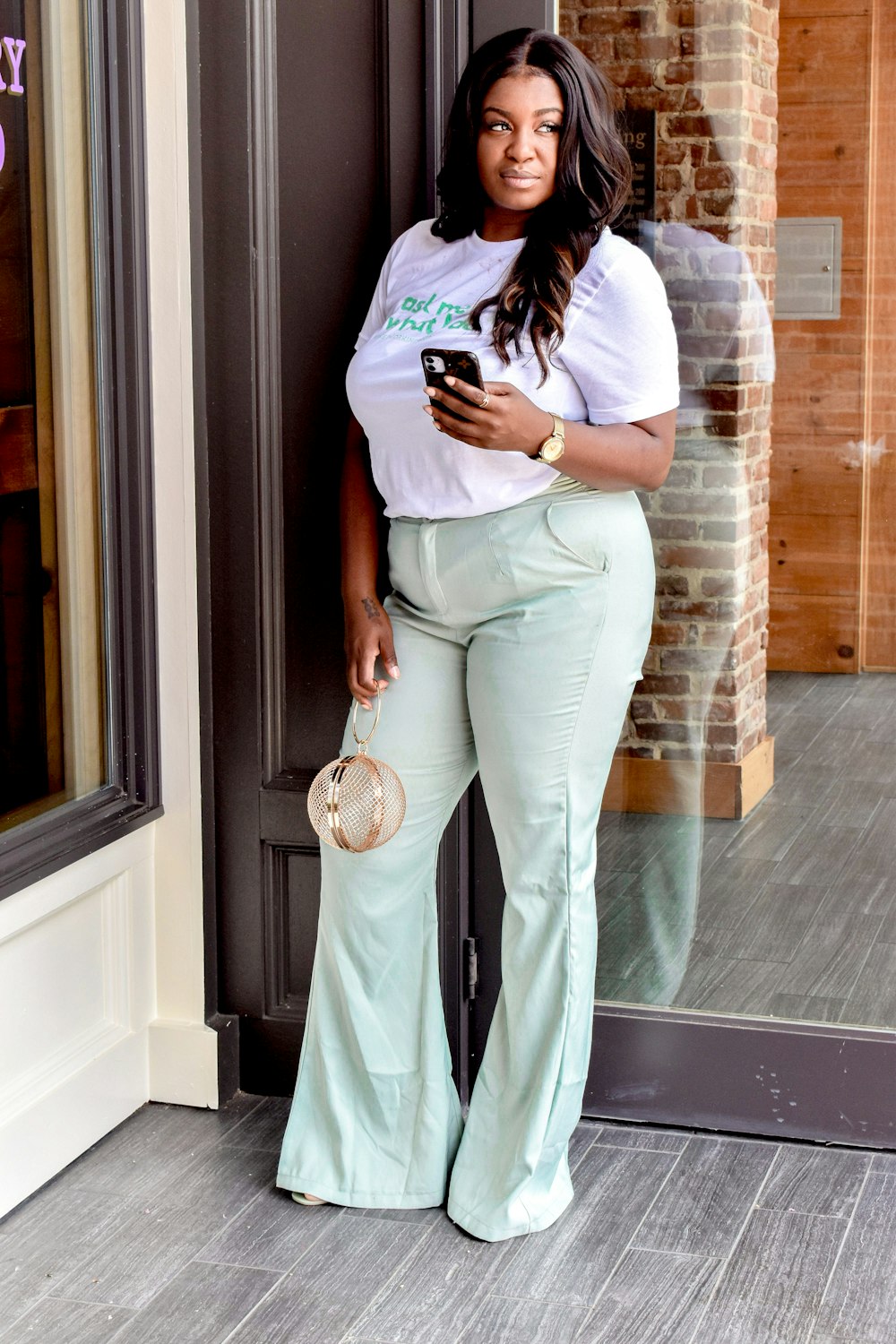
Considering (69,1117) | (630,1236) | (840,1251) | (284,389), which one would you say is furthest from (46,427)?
(840,1251)

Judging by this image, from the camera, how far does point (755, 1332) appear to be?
84.7 inches

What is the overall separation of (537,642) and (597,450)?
0.96 feet

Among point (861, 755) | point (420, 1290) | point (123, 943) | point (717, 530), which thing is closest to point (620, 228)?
point (717, 530)

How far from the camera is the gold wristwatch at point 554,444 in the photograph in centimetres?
207

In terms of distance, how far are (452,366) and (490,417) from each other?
0.26 feet

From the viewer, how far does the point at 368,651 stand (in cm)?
238

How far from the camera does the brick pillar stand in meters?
2.52

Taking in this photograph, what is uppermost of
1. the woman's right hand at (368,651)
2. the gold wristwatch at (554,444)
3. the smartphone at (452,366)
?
the smartphone at (452,366)

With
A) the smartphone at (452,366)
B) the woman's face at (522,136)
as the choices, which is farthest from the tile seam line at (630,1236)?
the woman's face at (522,136)

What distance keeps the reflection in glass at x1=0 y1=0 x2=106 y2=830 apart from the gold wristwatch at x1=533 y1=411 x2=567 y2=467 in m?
0.89

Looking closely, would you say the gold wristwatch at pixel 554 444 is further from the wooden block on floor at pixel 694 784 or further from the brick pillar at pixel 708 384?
the wooden block on floor at pixel 694 784

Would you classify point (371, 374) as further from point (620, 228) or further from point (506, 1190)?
point (506, 1190)

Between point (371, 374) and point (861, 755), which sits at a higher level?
point (371, 374)

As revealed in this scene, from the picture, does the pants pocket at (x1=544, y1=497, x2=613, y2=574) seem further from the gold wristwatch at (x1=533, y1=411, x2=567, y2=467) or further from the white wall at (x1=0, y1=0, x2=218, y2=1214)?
the white wall at (x1=0, y1=0, x2=218, y2=1214)
